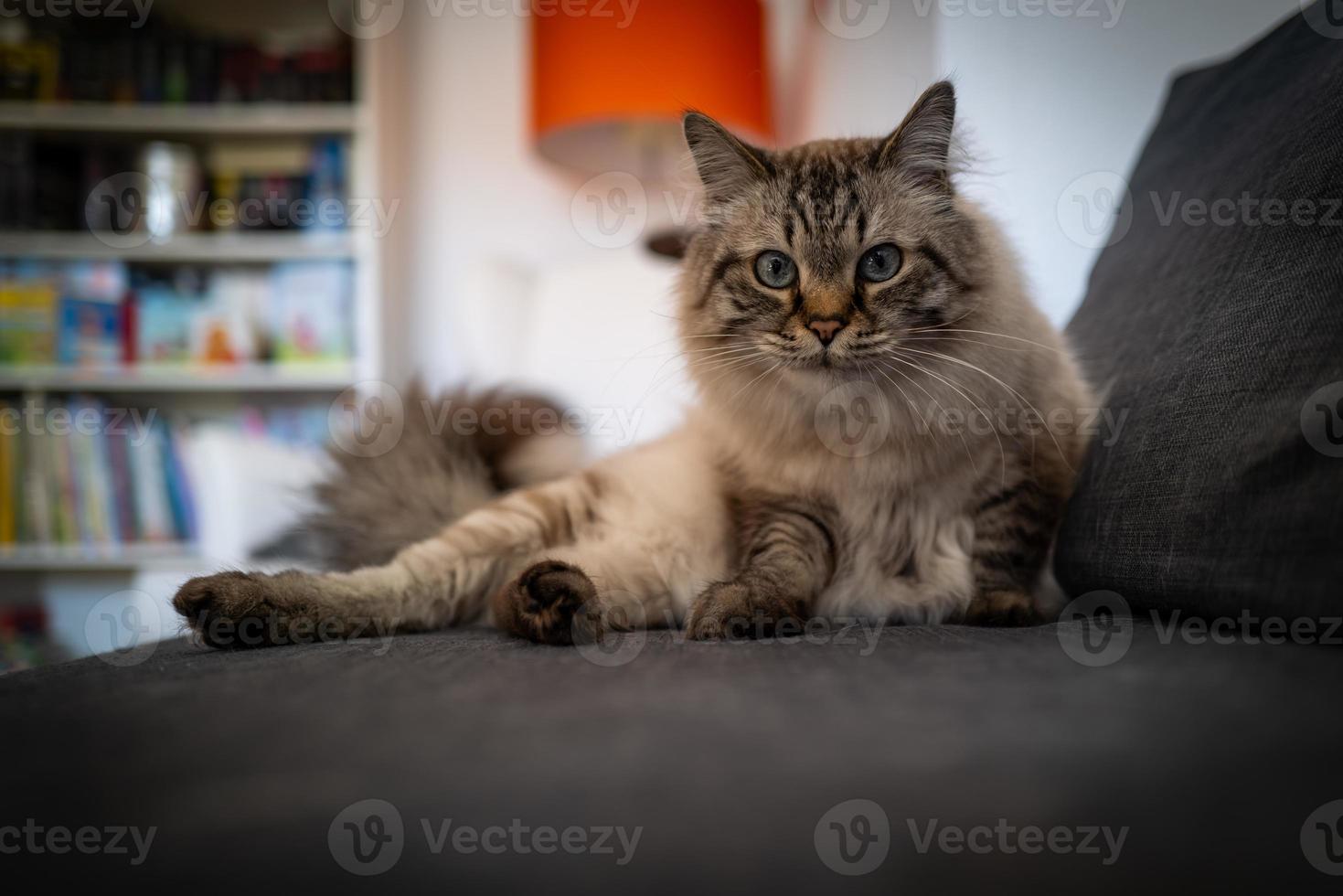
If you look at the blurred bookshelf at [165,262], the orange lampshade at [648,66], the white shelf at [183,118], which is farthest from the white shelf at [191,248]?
the orange lampshade at [648,66]

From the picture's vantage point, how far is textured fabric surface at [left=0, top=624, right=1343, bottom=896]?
21.0 inches

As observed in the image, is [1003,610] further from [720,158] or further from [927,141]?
[720,158]

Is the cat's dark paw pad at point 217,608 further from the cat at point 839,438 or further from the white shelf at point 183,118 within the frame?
the white shelf at point 183,118

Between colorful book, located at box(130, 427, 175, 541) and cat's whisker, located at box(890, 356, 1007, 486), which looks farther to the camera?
colorful book, located at box(130, 427, 175, 541)

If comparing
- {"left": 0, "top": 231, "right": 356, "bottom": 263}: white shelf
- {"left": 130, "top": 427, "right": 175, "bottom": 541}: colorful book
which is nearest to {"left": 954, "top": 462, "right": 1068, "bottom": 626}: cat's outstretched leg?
{"left": 0, "top": 231, "right": 356, "bottom": 263}: white shelf

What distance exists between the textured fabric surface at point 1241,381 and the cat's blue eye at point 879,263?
36 centimetres

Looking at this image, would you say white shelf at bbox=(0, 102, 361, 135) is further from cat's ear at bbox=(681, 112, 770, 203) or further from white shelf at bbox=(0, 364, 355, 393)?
cat's ear at bbox=(681, 112, 770, 203)

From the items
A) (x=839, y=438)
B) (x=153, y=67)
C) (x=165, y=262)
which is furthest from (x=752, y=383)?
(x=153, y=67)

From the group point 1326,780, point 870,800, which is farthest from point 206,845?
point 1326,780

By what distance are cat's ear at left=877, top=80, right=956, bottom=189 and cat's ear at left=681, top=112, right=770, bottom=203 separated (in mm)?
193

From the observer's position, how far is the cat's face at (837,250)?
1177 millimetres

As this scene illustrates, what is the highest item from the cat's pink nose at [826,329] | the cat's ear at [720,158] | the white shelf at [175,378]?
the cat's ear at [720,158]

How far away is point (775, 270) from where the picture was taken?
128 centimetres

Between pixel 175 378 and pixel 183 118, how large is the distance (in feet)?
3.42
